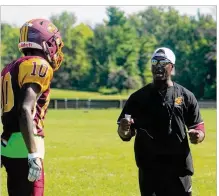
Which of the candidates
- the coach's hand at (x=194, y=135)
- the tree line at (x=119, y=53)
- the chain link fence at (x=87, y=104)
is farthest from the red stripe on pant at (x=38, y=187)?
the tree line at (x=119, y=53)

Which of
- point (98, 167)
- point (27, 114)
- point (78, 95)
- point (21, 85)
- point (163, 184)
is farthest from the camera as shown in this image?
point (78, 95)

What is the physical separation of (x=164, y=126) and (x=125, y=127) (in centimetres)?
38

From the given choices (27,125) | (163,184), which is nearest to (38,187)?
(27,125)

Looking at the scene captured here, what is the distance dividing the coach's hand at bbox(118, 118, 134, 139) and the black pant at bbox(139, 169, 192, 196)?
1.35 ft

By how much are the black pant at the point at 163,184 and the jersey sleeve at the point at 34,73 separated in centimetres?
154

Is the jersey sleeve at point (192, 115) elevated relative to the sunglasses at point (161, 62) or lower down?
lower down

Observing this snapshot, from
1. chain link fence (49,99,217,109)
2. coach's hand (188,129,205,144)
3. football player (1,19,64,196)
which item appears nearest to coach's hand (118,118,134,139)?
coach's hand (188,129,205,144)

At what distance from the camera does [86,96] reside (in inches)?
2758

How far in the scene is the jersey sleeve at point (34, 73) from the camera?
4848 mm

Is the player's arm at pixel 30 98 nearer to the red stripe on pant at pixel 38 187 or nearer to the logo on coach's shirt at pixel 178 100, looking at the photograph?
the red stripe on pant at pixel 38 187

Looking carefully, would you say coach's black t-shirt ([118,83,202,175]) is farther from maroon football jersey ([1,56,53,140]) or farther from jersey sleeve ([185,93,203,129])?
maroon football jersey ([1,56,53,140])

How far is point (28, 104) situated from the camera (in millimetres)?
4805

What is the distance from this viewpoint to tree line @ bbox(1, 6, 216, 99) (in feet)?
232

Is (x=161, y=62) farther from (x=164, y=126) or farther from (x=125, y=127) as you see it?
(x=125, y=127)
